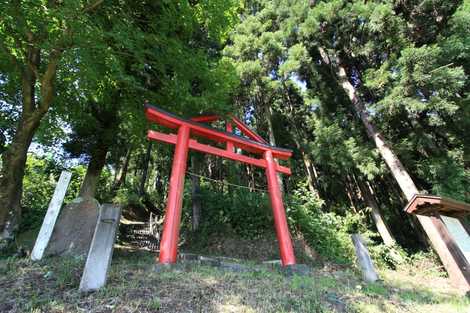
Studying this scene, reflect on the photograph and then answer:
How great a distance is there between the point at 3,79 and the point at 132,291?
256 inches

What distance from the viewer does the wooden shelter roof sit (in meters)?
4.00

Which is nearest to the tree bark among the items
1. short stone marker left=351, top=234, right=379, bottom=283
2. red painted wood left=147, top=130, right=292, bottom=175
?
red painted wood left=147, top=130, right=292, bottom=175

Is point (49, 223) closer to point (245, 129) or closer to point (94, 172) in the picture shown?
point (94, 172)

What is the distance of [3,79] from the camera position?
19.0ft

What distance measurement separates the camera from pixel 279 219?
565cm

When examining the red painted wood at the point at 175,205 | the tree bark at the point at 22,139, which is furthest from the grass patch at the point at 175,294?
the tree bark at the point at 22,139

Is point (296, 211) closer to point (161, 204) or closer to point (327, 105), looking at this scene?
point (327, 105)

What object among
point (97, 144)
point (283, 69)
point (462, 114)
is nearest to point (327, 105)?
point (283, 69)

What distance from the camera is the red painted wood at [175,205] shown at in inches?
165

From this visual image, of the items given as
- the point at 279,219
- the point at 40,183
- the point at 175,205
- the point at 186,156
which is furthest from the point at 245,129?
the point at 40,183

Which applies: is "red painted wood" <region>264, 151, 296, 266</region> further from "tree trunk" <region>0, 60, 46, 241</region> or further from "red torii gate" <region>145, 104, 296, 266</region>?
"tree trunk" <region>0, 60, 46, 241</region>

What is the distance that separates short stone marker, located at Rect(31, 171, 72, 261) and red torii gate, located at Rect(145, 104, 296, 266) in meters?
1.64

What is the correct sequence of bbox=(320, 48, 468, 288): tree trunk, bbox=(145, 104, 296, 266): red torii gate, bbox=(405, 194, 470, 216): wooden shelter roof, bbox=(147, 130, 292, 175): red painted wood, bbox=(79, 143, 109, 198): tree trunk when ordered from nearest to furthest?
bbox=(320, 48, 468, 288): tree trunk
bbox=(405, 194, 470, 216): wooden shelter roof
bbox=(145, 104, 296, 266): red torii gate
bbox=(147, 130, 292, 175): red painted wood
bbox=(79, 143, 109, 198): tree trunk

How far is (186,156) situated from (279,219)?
2609 millimetres
